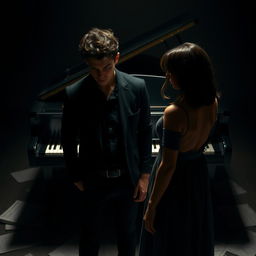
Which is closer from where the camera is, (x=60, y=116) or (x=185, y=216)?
(x=185, y=216)

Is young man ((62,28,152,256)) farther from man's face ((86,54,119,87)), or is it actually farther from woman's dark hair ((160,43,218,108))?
woman's dark hair ((160,43,218,108))

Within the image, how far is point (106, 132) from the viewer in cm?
220

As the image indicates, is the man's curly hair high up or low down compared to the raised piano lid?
down

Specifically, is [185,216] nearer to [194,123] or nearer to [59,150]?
[194,123]

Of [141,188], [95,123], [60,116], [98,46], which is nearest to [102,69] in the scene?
[98,46]

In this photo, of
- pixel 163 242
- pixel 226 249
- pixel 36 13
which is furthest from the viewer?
pixel 36 13

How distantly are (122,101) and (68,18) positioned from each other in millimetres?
3152

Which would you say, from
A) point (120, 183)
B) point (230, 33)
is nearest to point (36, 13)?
point (230, 33)

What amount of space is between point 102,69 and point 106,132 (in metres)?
0.35

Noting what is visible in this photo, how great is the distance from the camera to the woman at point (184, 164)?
1797 millimetres

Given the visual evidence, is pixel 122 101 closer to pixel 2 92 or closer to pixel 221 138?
pixel 221 138

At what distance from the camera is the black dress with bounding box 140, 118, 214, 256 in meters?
2.01

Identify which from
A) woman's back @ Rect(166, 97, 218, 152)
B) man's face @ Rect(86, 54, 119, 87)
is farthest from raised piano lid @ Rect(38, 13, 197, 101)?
woman's back @ Rect(166, 97, 218, 152)

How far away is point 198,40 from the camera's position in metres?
5.15
